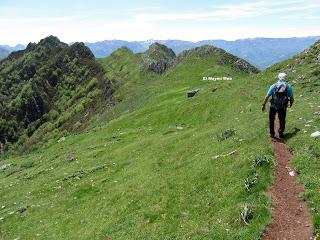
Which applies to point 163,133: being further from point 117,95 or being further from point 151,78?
point 151,78

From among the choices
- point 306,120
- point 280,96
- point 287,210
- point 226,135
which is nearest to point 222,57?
point 226,135

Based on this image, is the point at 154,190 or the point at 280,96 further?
the point at 154,190

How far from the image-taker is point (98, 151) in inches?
2127

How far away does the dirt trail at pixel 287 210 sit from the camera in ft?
57.7

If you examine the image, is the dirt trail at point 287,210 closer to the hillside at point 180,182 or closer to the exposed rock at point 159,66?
the hillside at point 180,182

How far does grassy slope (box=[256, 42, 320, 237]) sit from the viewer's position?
806 inches

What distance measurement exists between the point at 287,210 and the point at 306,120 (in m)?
14.3

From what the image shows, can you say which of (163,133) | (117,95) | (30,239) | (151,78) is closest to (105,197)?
(30,239)

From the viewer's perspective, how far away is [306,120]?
105 ft

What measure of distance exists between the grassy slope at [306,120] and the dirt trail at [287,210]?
367mm

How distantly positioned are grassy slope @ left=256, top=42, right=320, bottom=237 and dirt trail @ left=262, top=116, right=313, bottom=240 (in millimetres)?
367

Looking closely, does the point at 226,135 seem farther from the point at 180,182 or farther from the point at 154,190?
the point at 154,190

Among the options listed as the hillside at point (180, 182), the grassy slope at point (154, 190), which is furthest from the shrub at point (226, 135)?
the grassy slope at point (154, 190)

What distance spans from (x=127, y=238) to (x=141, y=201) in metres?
4.73
